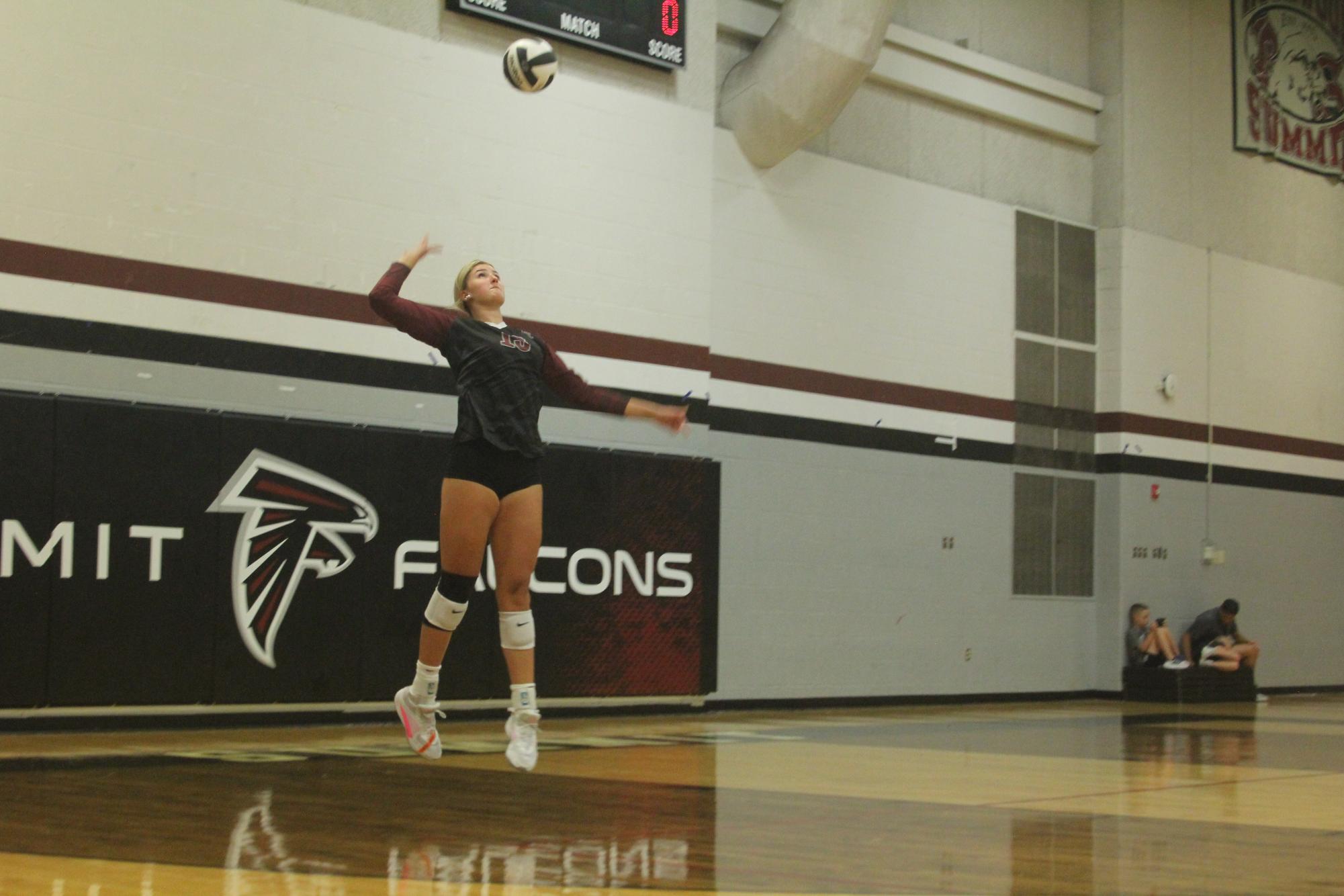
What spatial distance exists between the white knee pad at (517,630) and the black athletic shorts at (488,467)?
20.2 inches

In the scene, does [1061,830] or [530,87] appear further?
[530,87]

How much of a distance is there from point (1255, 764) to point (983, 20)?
9.74 meters

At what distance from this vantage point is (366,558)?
34.1 feet

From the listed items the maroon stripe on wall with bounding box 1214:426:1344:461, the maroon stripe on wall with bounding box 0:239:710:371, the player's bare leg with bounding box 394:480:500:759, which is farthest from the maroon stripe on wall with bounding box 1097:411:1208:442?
the player's bare leg with bounding box 394:480:500:759

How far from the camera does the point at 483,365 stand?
6512 mm

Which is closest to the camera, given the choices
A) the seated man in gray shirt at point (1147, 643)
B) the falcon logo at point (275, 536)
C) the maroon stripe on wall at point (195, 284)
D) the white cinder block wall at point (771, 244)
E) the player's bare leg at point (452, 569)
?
the player's bare leg at point (452, 569)

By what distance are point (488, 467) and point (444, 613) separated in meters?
0.64

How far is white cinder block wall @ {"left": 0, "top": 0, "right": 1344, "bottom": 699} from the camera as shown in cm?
962

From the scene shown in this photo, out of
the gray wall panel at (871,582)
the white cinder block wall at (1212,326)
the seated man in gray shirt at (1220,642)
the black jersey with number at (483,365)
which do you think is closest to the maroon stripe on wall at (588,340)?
the white cinder block wall at (1212,326)

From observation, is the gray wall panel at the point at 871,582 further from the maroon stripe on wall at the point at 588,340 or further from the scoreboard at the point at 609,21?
the scoreboard at the point at 609,21

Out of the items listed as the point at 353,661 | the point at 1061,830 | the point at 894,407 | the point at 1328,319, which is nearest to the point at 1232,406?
the point at 1328,319

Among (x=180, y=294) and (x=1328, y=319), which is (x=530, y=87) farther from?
(x=1328, y=319)

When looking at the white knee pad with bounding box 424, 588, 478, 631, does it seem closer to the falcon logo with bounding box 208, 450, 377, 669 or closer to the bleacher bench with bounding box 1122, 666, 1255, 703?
the falcon logo with bounding box 208, 450, 377, 669

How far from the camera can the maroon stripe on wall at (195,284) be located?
909cm
